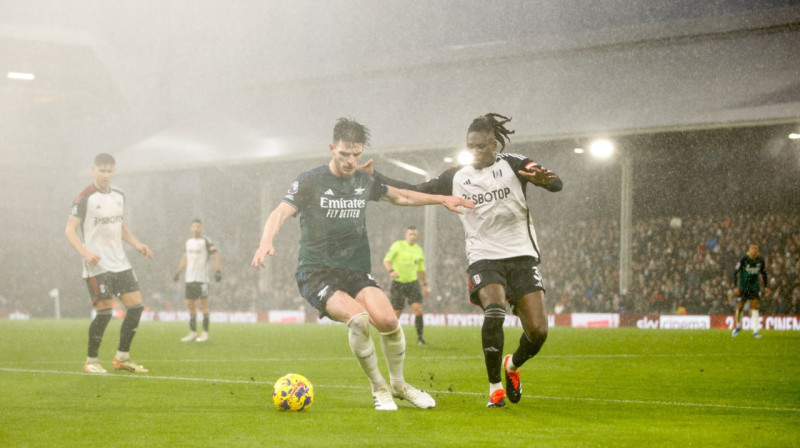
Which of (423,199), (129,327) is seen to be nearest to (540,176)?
(423,199)

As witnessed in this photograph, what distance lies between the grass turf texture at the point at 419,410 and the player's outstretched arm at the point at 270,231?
4.06 feet

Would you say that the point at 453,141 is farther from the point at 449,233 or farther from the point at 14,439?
the point at 14,439

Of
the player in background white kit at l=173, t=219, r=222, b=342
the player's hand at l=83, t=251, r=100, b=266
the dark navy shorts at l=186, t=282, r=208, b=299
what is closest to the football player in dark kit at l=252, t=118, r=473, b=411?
the player's hand at l=83, t=251, r=100, b=266

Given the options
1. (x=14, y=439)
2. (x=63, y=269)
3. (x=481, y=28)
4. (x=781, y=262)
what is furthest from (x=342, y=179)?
(x=63, y=269)

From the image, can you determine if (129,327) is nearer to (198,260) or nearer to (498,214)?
(498,214)

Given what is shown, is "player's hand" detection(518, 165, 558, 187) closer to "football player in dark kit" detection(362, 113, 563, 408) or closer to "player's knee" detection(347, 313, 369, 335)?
"football player in dark kit" detection(362, 113, 563, 408)

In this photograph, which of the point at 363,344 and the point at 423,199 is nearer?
the point at 363,344

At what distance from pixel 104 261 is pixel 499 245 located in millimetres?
5738

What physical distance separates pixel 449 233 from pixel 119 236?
1079 inches

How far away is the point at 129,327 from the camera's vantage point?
11938mm

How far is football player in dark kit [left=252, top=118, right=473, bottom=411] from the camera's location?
784cm

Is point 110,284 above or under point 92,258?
under

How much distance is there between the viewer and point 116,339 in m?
21.0

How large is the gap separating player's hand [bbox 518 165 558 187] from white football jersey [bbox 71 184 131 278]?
19.2 ft
